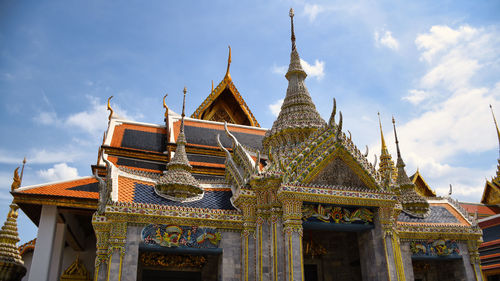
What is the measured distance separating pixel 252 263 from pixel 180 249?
167 cm

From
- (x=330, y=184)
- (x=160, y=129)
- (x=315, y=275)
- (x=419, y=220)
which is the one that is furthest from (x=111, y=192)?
(x=160, y=129)

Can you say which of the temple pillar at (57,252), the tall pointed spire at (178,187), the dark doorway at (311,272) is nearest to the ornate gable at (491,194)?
the dark doorway at (311,272)

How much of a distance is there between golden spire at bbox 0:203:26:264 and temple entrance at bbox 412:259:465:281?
10.7m

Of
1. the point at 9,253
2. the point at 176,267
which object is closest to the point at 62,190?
the point at 9,253

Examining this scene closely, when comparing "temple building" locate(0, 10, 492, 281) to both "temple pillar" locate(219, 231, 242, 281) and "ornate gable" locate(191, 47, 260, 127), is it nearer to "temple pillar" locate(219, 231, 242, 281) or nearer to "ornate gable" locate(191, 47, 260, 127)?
"temple pillar" locate(219, 231, 242, 281)

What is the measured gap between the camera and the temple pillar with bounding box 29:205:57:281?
40.9ft

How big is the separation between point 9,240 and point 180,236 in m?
3.83

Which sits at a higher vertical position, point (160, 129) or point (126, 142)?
point (160, 129)

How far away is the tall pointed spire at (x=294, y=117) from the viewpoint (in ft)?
40.2

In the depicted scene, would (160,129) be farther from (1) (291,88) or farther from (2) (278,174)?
(2) (278,174)

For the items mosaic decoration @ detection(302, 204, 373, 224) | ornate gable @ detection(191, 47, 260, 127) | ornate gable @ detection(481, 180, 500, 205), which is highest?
ornate gable @ detection(191, 47, 260, 127)

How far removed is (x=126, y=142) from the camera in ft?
59.4

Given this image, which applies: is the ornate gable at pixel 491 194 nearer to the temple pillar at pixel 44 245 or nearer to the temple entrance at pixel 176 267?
the temple entrance at pixel 176 267

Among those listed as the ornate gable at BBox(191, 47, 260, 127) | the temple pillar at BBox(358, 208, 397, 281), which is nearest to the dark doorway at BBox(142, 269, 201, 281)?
the temple pillar at BBox(358, 208, 397, 281)
